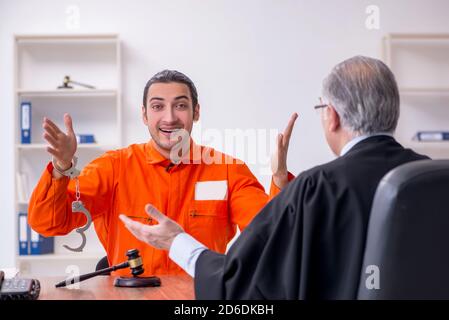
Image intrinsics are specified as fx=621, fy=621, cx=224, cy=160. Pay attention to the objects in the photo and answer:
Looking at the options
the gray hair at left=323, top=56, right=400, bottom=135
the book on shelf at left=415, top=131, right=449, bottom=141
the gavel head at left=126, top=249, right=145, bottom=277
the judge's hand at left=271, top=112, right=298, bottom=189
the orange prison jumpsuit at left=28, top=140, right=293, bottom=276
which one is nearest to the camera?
the gray hair at left=323, top=56, right=400, bottom=135

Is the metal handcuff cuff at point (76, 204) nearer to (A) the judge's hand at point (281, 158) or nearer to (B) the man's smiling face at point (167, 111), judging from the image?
(B) the man's smiling face at point (167, 111)

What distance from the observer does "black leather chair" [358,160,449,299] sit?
117cm

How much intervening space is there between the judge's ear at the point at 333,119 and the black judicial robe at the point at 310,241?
125 millimetres

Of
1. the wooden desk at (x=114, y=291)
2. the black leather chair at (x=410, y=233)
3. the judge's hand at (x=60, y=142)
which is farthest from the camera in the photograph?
the judge's hand at (x=60, y=142)

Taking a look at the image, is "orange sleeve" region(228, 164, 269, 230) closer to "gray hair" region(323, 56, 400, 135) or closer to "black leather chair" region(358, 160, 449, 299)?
"gray hair" region(323, 56, 400, 135)

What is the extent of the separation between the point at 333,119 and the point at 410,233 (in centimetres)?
41

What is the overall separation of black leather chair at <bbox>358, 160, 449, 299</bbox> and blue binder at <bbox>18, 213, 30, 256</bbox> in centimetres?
352

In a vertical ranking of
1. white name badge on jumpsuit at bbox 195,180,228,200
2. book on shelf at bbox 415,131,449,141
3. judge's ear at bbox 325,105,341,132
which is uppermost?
book on shelf at bbox 415,131,449,141

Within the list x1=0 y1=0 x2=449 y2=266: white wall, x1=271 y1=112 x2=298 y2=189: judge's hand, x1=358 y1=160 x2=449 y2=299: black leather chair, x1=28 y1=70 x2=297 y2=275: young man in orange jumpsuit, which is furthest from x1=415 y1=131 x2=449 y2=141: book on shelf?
x1=358 y1=160 x2=449 y2=299: black leather chair

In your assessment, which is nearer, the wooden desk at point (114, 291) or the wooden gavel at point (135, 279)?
the wooden desk at point (114, 291)

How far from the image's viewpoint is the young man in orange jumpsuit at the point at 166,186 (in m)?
2.36

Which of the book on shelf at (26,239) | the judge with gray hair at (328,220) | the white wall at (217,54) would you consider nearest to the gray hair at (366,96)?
the judge with gray hair at (328,220)

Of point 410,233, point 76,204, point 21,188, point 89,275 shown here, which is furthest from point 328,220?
point 21,188

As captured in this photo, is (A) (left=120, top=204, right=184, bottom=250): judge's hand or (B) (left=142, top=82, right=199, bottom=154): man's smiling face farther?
(B) (left=142, top=82, right=199, bottom=154): man's smiling face
